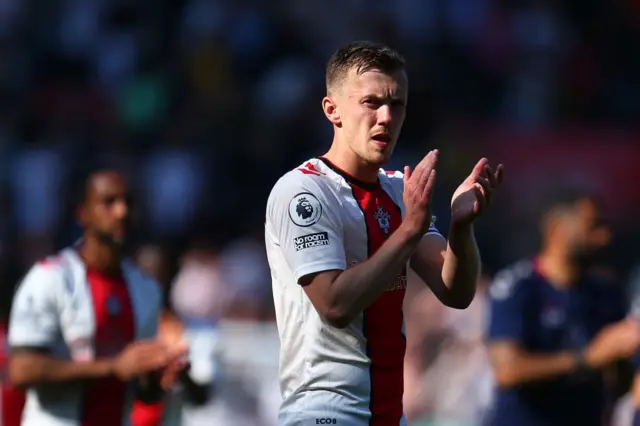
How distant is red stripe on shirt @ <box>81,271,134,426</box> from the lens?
7.01 m

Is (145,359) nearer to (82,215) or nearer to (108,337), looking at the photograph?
(108,337)

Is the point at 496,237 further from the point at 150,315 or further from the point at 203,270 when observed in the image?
the point at 150,315

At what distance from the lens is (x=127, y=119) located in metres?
16.3

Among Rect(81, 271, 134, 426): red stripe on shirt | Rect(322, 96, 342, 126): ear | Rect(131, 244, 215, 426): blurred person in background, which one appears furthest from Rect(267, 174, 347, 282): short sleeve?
Rect(131, 244, 215, 426): blurred person in background

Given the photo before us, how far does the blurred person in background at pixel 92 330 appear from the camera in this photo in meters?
6.77

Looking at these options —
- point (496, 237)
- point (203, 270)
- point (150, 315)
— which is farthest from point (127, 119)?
point (150, 315)

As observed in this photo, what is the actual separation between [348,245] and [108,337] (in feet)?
8.88

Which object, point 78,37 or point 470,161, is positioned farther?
point 78,37

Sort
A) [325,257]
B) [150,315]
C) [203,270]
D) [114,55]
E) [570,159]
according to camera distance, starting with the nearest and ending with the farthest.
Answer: [325,257] < [150,315] < [203,270] < [570,159] < [114,55]

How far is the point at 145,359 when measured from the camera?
6594mm

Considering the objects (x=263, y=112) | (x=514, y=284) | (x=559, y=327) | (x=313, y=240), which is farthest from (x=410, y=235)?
(x=263, y=112)

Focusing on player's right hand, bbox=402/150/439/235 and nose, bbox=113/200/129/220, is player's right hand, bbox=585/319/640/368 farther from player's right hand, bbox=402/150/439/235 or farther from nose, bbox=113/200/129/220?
player's right hand, bbox=402/150/439/235

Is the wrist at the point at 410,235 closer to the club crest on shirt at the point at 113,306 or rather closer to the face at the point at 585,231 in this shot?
the club crest on shirt at the point at 113,306

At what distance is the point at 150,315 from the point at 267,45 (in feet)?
33.3
